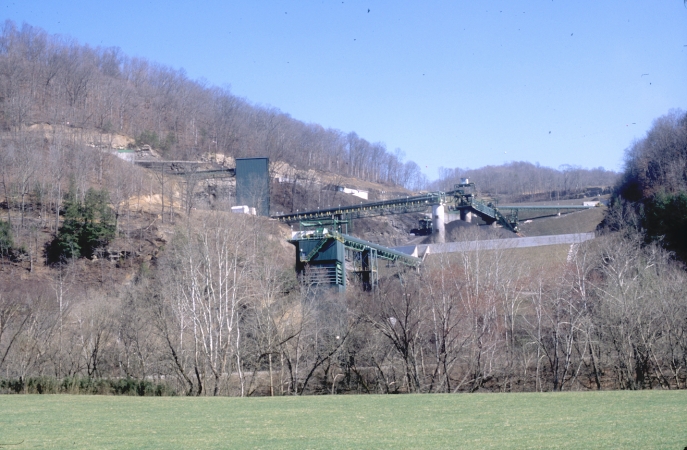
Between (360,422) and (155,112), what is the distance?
84.4 meters

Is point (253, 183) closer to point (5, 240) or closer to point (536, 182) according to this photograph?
point (5, 240)

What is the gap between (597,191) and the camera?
10588 centimetres

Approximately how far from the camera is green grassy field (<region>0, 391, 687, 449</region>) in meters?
11.5

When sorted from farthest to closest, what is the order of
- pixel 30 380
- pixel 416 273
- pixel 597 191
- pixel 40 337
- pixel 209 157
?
pixel 597 191
pixel 209 157
pixel 416 273
pixel 40 337
pixel 30 380

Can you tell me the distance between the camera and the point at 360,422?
14633 millimetres

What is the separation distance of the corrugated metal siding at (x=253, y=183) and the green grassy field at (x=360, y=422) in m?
46.5

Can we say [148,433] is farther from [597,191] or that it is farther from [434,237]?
[597,191]

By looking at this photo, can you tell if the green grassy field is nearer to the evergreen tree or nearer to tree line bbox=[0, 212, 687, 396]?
tree line bbox=[0, 212, 687, 396]

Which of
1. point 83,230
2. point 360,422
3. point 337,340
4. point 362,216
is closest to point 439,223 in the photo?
point 362,216

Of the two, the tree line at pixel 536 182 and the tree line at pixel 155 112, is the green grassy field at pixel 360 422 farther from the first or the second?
the tree line at pixel 536 182

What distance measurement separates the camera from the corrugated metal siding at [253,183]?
218ft

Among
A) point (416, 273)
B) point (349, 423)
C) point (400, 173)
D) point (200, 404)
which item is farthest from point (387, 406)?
point (400, 173)

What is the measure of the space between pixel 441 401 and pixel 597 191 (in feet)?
311

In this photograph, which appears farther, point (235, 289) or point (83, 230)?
point (83, 230)
